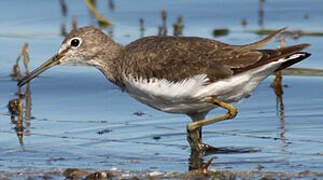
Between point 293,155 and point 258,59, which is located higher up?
point 258,59

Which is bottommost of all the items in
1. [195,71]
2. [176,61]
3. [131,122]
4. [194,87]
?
[131,122]

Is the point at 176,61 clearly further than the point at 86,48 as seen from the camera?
No

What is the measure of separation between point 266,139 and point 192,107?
3.66 feet

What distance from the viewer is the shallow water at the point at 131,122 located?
8.23 m

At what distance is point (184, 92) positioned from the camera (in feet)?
27.3

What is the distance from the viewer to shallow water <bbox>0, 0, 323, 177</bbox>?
823cm

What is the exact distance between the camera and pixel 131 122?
991 cm

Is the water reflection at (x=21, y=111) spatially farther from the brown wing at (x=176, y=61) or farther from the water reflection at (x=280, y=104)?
the water reflection at (x=280, y=104)

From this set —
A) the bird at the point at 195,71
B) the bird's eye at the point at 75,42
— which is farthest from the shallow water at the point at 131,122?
the bird's eye at the point at 75,42

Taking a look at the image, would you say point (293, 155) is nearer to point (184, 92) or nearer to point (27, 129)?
point (184, 92)

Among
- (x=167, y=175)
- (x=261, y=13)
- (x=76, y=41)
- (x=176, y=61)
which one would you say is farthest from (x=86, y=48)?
(x=261, y=13)

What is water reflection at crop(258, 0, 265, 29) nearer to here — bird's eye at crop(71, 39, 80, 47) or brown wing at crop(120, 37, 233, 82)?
bird's eye at crop(71, 39, 80, 47)

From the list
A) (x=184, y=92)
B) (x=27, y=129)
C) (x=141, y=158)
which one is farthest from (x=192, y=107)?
(x=27, y=129)

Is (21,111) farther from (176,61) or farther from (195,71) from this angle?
(195,71)
